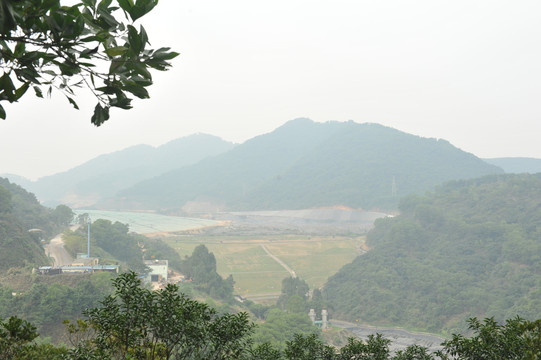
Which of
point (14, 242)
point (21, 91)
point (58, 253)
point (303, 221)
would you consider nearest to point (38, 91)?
point (21, 91)

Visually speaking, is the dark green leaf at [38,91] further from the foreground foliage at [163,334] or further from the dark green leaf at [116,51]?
the foreground foliage at [163,334]

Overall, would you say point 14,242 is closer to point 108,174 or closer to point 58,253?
point 58,253

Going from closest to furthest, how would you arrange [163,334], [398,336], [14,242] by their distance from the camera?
[163,334], [14,242], [398,336]

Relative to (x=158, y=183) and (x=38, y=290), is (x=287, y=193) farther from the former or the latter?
(x=38, y=290)

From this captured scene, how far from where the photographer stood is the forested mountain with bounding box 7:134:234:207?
126m

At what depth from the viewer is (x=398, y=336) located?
98.5 feet

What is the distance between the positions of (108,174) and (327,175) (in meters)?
83.4

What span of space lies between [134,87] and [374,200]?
268ft

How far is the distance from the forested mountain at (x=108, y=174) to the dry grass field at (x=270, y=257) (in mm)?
63977

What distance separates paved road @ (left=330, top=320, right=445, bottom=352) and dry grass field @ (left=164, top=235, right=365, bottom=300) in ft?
25.0

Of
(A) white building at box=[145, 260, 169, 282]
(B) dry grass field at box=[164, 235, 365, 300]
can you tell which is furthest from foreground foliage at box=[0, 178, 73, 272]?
(B) dry grass field at box=[164, 235, 365, 300]

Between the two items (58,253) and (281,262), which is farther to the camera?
(281,262)

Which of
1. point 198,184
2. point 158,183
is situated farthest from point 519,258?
point 158,183

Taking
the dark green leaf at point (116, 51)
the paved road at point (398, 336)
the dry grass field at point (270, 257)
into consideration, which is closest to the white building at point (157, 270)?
the dry grass field at point (270, 257)
